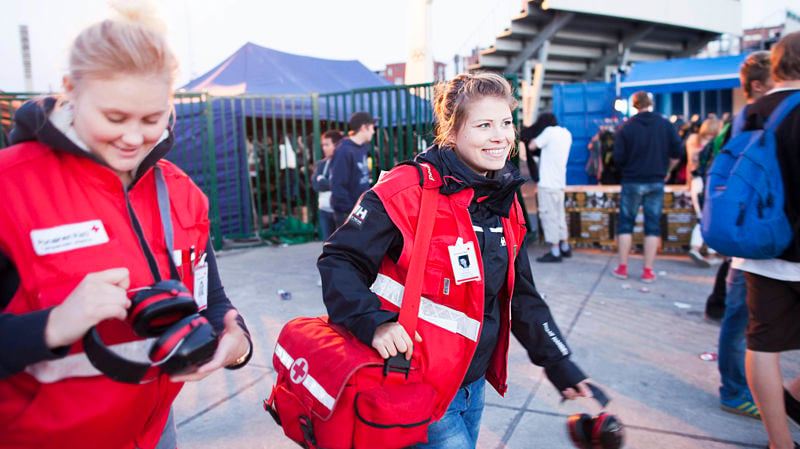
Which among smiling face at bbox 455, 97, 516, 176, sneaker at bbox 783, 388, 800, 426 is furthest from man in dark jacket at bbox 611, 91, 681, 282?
smiling face at bbox 455, 97, 516, 176

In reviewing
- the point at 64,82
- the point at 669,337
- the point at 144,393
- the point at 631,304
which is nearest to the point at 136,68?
the point at 64,82

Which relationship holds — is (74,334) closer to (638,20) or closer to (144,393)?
(144,393)

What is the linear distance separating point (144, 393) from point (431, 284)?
82 centimetres

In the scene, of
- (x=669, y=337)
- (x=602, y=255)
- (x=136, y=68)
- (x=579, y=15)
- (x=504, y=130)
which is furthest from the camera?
(x=579, y=15)

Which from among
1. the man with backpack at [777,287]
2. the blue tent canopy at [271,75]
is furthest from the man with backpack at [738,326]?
the blue tent canopy at [271,75]

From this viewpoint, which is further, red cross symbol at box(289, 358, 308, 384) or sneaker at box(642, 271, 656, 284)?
sneaker at box(642, 271, 656, 284)

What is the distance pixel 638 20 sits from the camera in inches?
572

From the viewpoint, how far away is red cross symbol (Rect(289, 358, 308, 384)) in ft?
5.28

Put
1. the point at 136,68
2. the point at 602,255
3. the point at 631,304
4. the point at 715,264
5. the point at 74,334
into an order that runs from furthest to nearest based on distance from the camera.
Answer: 1. the point at 602,255
2. the point at 715,264
3. the point at 631,304
4. the point at 136,68
5. the point at 74,334

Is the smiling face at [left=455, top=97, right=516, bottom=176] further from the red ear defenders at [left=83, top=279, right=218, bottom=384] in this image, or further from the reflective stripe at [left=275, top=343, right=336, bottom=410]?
the red ear defenders at [left=83, top=279, right=218, bottom=384]

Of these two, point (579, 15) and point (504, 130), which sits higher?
point (579, 15)

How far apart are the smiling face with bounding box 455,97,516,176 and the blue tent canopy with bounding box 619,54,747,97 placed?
36.4 ft

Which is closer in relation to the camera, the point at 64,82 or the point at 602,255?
the point at 64,82

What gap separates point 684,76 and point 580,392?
12.3 meters
